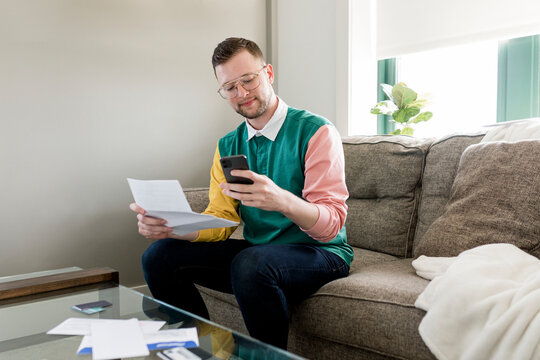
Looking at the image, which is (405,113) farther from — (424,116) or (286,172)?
(286,172)

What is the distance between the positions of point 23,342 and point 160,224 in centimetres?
49

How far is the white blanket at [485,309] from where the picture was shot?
943 millimetres

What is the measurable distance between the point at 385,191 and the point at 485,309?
0.89 meters

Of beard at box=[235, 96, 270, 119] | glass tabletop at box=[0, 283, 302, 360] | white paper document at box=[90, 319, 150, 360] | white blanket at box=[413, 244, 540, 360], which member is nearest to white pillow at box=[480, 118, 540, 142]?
white blanket at box=[413, 244, 540, 360]

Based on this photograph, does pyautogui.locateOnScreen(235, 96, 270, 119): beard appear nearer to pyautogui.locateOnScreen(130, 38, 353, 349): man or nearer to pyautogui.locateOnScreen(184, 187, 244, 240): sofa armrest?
pyautogui.locateOnScreen(130, 38, 353, 349): man

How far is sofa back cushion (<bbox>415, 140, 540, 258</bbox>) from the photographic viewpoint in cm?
133

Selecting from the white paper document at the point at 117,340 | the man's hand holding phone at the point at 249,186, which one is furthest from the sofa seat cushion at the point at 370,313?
the white paper document at the point at 117,340

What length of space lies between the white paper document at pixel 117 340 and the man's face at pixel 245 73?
2.39 ft

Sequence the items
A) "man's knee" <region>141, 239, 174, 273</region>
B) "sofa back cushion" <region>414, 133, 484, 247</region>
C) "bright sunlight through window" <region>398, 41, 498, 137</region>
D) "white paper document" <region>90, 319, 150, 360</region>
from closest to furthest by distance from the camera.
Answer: "white paper document" <region>90, 319, 150, 360</region> < "man's knee" <region>141, 239, 174, 273</region> < "sofa back cushion" <region>414, 133, 484, 247</region> < "bright sunlight through window" <region>398, 41, 498, 137</region>

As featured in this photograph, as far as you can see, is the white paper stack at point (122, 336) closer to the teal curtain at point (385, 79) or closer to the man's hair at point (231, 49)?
the man's hair at point (231, 49)

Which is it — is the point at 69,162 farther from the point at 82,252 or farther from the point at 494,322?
the point at 494,322

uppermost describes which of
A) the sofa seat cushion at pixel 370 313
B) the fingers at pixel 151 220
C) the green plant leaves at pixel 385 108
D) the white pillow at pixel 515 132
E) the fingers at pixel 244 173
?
the green plant leaves at pixel 385 108

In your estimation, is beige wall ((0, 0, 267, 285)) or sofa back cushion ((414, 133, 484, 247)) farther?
beige wall ((0, 0, 267, 285))

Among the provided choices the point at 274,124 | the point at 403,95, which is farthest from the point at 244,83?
the point at 403,95
